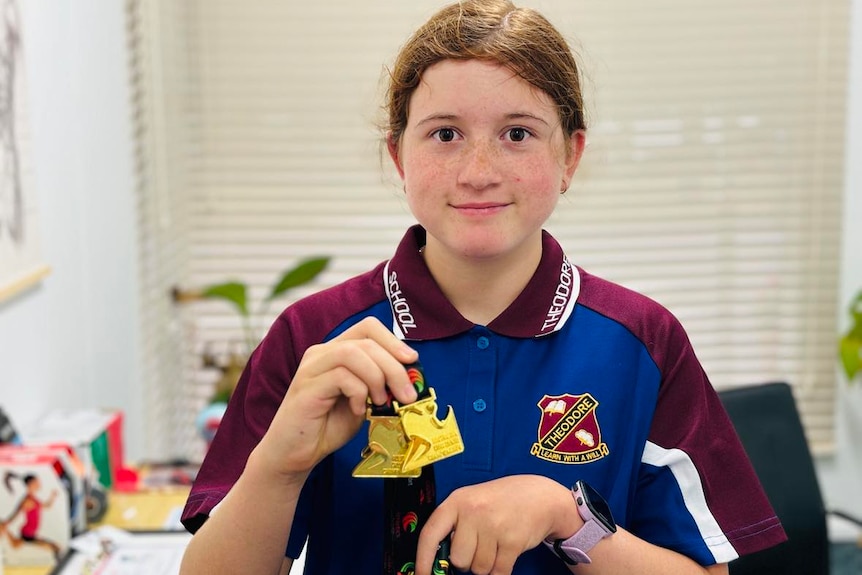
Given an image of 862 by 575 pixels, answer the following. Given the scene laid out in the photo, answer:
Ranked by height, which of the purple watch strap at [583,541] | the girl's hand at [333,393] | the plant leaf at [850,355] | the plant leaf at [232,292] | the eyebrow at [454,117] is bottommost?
the plant leaf at [850,355]

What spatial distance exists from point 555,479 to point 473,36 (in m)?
0.43

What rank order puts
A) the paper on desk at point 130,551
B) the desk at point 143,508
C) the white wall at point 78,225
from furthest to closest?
the white wall at point 78,225
the desk at point 143,508
the paper on desk at point 130,551

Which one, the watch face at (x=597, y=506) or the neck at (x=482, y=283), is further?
the neck at (x=482, y=283)

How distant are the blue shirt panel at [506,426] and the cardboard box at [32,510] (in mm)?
859

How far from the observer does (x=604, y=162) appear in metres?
3.12

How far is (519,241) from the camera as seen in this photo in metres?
0.96

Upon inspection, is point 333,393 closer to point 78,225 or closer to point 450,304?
point 450,304

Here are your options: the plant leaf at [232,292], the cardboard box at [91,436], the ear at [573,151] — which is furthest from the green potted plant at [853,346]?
the ear at [573,151]

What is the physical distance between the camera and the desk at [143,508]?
74.1 inches

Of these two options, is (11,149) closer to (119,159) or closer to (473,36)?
(119,159)

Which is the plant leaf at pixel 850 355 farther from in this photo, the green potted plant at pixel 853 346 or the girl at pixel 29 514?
the girl at pixel 29 514

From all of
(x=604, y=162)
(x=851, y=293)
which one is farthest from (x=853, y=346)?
(x=604, y=162)

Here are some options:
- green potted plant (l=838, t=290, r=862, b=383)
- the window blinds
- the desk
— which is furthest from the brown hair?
green potted plant (l=838, t=290, r=862, b=383)

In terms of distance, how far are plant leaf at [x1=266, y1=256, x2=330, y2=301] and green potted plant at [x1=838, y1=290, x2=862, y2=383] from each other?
5.36 feet
